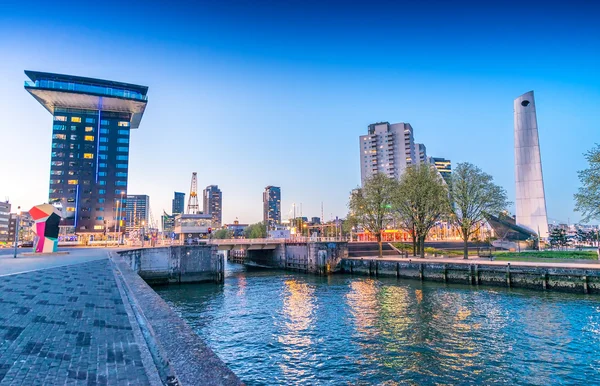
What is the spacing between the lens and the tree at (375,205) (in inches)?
2810

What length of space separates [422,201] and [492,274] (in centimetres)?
2137

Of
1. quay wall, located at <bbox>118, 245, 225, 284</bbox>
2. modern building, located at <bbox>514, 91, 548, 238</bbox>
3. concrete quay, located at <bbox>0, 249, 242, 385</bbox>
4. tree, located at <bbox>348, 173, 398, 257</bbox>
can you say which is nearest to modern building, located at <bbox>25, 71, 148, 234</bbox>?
quay wall, located at <bbox>118, 245, 225, 284</bbox>

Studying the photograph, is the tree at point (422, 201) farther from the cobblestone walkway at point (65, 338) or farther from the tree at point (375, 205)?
the cobblestone walkway at point (65, 338)

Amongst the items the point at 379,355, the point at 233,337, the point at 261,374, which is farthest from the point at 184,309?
the point at 379,355

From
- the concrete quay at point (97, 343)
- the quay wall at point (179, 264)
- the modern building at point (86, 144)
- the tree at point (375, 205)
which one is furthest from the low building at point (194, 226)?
the concrete quay at point (97, 343)

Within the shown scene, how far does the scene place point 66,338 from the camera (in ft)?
32.7

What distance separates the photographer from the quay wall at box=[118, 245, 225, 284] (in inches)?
2063

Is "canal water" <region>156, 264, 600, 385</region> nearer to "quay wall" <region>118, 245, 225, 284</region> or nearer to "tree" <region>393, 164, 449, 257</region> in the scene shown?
"quay wall" <region>118, 245, 225, 284</region>

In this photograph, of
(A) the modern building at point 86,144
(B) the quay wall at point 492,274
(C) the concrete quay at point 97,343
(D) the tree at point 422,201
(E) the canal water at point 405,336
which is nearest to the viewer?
(C) the concrete quay at point 97,343

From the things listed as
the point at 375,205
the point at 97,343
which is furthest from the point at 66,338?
the point at 375,205

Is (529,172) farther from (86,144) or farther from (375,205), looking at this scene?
(86,144)

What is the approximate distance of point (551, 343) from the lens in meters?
19.5

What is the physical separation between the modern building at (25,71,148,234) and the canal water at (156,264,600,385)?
12354cm

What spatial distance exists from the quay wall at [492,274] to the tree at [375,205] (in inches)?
516
